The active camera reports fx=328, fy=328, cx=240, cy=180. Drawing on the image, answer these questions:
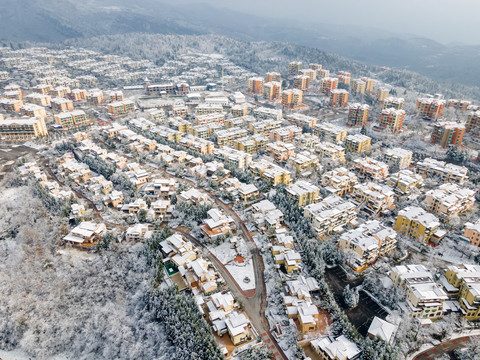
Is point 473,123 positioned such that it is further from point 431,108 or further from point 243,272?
point 243,272

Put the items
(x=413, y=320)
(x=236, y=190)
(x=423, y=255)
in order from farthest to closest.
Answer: (x=236, y=190) → (x=423, y=255) → (x=413, y=320)

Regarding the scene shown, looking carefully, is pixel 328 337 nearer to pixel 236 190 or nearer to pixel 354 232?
pixel 354 232

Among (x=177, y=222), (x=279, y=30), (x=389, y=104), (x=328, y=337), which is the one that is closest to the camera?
(x=328, y=337)

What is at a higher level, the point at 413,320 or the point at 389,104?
the point at 389,104

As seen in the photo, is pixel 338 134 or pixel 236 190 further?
pixel 338 134

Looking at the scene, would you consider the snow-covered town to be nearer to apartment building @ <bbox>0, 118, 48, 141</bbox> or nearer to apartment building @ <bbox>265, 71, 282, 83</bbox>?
apartment building @ <bbox>0, 118, 48, 141</bbox>

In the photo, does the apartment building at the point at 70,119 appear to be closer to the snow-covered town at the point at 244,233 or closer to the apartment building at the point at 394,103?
the snow-covered town at the point at 244,233

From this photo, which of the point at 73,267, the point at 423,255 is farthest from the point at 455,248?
the point at 73,267
